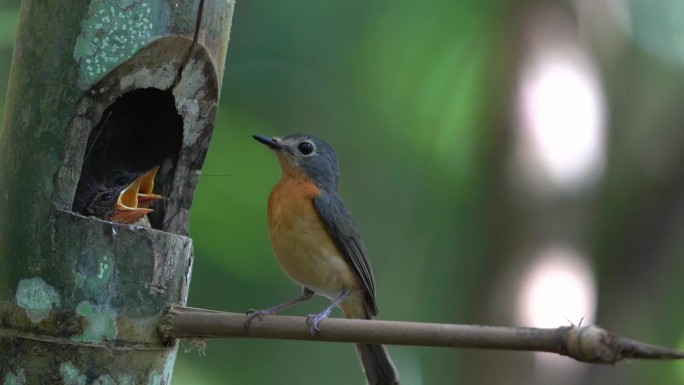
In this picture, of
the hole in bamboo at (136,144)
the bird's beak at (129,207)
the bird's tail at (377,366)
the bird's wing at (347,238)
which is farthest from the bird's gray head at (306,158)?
the bird's tail at (377,366)

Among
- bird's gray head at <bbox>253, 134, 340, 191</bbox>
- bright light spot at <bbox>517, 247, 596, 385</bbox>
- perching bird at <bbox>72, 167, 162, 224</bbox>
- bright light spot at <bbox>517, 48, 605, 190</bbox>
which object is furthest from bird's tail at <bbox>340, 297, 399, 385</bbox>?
bright light spot at <bbox>517, 48, 605, 190</bbox>

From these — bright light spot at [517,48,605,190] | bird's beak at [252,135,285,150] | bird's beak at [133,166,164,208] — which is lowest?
bird's beak at [133,166,164,208]

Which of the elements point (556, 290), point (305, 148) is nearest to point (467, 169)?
point (556, 290)

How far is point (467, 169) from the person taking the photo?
9523 millimetres

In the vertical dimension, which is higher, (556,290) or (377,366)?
(556,290)

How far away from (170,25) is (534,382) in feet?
15.1

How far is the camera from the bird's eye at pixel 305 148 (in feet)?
18.2

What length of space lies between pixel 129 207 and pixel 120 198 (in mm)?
94

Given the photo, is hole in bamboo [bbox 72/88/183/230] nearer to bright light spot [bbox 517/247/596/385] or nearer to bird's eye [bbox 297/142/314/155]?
bird's eye [bbox 297/142/314/155]

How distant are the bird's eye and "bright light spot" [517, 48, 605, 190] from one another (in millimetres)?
3048

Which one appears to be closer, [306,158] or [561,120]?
[306,158]

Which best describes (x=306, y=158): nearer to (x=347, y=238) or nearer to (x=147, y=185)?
(x=347, y=238)

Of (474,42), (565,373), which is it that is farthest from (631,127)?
(565,373)

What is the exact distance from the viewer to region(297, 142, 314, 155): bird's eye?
5.55m
